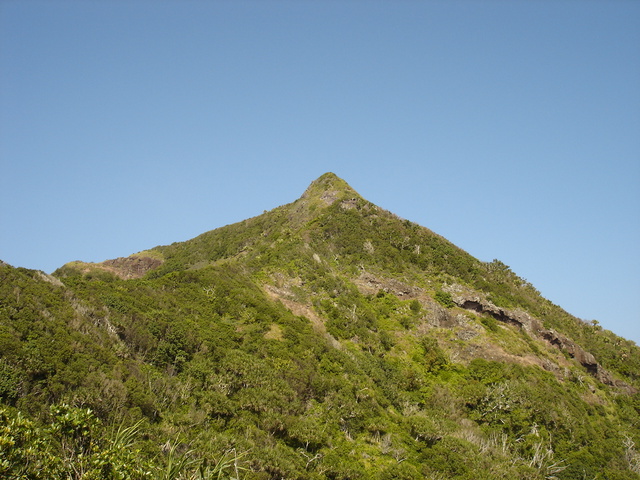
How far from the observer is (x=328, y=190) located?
259ft

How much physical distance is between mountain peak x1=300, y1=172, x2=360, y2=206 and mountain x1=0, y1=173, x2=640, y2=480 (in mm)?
10362

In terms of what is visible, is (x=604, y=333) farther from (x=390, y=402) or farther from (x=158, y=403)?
(x=158, y=403)

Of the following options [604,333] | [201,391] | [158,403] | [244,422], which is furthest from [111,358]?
[604,333]

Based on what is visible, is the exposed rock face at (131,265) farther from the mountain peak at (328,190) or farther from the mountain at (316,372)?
the mountain peak at (328,190)

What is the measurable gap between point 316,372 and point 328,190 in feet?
164

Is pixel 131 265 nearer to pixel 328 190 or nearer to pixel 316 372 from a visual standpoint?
pixel 328 190

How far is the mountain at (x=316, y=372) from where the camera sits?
760 inches

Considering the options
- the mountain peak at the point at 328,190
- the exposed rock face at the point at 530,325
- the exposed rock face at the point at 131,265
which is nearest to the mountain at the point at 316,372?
the exposed rock face at the point at 530,325

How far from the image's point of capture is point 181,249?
84562mm

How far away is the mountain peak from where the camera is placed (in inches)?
2943

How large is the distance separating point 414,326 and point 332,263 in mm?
14551

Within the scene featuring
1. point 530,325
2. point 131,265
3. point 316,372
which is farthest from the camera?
point 131,265

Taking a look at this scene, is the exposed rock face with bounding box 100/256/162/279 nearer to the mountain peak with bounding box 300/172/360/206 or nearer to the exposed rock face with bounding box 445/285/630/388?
the mountain peak with bounding box 300/172/360/206

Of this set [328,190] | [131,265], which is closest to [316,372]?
[328,190]
